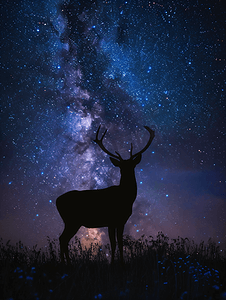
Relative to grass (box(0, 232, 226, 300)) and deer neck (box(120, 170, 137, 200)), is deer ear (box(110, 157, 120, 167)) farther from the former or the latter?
grass (box(0, 232, 226, 300))

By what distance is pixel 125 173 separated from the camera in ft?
19.4

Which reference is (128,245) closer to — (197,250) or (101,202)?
(101,202)

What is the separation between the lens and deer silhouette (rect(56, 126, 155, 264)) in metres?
5.47

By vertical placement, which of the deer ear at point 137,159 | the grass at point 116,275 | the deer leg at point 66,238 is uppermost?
the deer ear at point 137,159

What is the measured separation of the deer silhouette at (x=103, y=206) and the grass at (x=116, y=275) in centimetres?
47

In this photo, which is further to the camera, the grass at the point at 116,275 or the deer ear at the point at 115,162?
the deer ear at the point at 115,162

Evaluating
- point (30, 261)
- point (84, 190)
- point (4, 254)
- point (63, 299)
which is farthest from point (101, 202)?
point (63, 299)

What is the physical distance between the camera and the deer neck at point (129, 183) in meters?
5.73

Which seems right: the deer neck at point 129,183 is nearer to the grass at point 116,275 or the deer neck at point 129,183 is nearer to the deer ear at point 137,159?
the deer ear at point 137,159

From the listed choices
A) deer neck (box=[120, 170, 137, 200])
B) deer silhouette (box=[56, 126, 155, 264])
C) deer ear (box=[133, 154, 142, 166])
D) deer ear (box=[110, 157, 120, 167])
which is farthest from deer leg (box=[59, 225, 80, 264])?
deer ear (box=[133, 154, 142, 166])

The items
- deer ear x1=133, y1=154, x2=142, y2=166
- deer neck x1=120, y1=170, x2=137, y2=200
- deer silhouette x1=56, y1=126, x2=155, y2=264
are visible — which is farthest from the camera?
deer ear x1=133, y1=154, x2=142, y2=166

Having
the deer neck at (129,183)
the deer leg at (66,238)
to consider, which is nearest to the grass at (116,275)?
the deer leg at (66,238)

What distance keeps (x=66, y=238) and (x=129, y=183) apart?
217 centimetres

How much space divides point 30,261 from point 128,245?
8.24 ft
